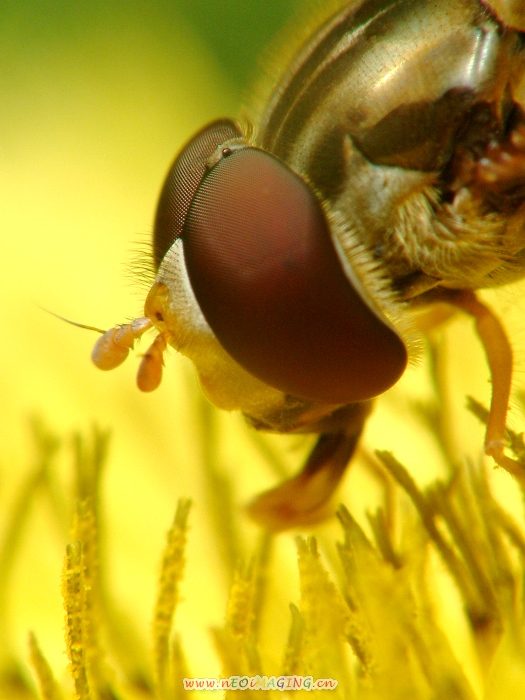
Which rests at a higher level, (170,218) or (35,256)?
(170,218)

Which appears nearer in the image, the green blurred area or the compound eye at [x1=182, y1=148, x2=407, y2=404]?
the compound eye at [x1=182, y1=148, x2=407, y2=404]

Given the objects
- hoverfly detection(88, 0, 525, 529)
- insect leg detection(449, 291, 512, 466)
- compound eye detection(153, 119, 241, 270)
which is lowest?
insect leg detection(449, 291, 512, 466)

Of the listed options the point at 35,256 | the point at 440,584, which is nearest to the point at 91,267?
the point at 35,256

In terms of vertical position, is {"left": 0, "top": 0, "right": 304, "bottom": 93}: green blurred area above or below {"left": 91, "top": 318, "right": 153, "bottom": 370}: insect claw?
below

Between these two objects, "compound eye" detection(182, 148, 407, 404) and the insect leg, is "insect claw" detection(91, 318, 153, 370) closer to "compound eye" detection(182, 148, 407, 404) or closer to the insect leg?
"compound eye" detection(182, 148, 407, 404)

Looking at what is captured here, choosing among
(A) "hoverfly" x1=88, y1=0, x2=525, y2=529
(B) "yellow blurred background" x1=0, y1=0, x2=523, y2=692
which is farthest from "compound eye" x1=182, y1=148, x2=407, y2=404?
(B) "yellow blurred background" x1=0, y1=0, x2=523, y2=692

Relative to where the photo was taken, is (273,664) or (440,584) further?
(440,584)

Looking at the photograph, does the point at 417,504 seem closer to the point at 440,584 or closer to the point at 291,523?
the point at 291,523

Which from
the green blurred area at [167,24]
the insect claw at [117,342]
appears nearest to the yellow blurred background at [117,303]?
the green blurred area at [167,24]
